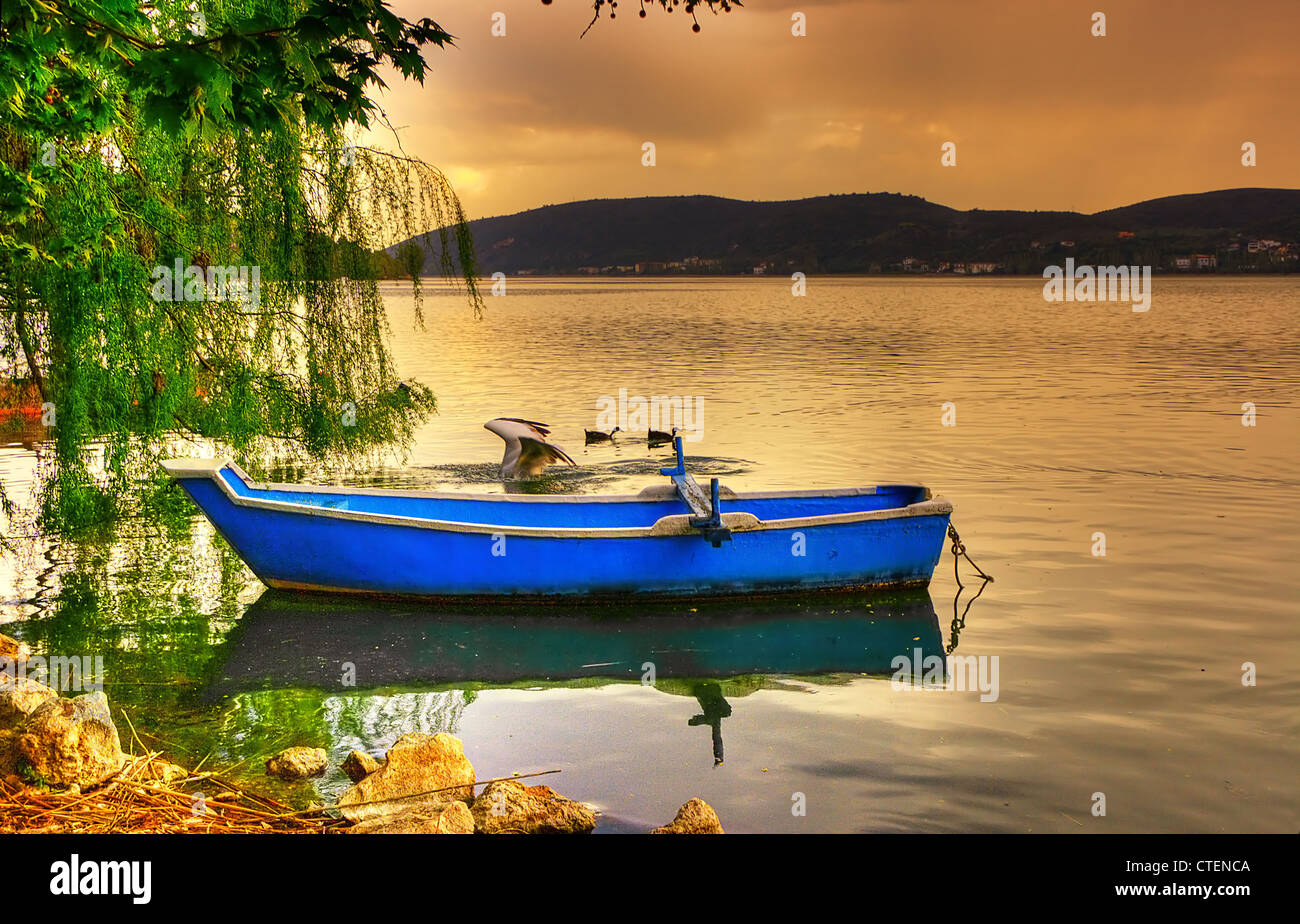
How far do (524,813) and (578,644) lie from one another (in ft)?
14.5

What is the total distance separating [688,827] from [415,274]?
9753 mm

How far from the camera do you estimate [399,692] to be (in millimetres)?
9734

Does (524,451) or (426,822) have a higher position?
(524,451)

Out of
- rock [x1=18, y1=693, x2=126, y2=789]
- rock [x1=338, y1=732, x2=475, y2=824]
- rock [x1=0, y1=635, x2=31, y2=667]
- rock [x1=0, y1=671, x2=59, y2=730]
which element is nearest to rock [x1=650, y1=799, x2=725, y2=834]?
rock [x1=338, y1=732, x2=475, y2=824]

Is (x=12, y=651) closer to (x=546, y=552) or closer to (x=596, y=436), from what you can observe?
(x=546, y=552)

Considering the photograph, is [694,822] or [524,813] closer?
[694,822]

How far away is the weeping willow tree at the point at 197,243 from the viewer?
6.34 meters

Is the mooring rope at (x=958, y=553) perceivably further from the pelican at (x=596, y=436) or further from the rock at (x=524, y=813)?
the pelican at (x=596, y=436)

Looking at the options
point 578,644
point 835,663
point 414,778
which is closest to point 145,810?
point 414,778

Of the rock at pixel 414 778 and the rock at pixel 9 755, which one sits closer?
the rock at pixel 9 755

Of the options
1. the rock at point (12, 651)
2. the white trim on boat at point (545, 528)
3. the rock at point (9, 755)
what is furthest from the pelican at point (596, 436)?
the rock at point (9, 755)

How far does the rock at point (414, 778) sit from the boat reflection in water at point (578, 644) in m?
2.22

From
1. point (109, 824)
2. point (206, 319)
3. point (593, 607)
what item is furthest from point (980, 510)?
point (109, 824)

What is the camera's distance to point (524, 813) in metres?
6.68
